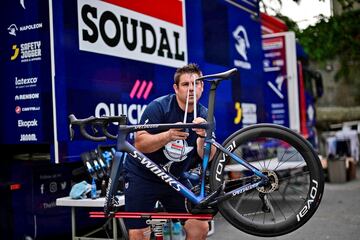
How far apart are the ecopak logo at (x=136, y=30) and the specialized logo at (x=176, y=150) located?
1.34m

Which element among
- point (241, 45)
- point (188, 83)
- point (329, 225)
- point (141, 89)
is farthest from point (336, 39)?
point (188, 83)

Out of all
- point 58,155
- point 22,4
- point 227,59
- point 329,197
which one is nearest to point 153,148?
point 58,155

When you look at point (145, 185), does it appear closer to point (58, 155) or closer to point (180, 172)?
point (180, 172)

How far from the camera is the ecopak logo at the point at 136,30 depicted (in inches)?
157

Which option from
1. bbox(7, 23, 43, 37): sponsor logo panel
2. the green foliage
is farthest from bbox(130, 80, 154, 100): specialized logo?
the green foliage

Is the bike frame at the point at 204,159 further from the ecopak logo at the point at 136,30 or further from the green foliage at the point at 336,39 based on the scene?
the green foliage at the point at 336,39

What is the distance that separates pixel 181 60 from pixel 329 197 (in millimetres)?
4481

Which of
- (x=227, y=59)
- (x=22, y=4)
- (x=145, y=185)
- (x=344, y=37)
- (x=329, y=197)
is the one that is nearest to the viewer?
(x=145, y=185)

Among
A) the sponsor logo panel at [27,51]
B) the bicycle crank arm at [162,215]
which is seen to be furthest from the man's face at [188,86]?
the sponsor logo panel at [27,51]

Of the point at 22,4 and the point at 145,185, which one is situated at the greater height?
the point at 22,4

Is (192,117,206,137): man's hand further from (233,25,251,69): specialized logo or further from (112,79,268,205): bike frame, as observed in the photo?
(233,25,251,69): specialized logo

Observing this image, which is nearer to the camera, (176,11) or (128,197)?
(128,197)

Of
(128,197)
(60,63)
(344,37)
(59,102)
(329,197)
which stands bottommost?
(329,197)

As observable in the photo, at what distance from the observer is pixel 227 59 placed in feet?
20.1
